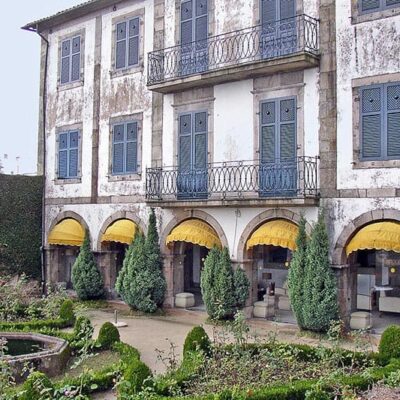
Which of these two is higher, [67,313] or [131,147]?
[131,147]

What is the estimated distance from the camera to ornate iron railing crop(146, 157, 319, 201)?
15.6 meters

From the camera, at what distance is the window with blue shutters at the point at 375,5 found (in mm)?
14422

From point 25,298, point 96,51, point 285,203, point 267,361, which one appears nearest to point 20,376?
point 267,361

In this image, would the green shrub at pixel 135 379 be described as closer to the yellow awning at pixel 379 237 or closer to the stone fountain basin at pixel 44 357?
the stone fountain basin at pixel 44 357

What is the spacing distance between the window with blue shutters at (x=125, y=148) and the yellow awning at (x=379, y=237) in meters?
8.25

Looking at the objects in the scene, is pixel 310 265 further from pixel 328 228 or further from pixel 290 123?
pixel 290 123

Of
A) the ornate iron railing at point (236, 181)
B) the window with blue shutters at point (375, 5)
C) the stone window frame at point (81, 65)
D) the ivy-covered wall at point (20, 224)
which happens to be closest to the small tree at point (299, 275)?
the ornate iron railing at point (236, 181)

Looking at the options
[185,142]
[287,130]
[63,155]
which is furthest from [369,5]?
[63,155]

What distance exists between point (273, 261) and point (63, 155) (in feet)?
28.7

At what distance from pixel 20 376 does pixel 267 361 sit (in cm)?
468

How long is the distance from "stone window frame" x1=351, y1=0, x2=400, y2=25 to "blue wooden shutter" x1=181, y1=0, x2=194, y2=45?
5343 millimetres

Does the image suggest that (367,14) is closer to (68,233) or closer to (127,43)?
(127,43)

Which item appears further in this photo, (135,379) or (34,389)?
(135,379)

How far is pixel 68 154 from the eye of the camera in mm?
22453
